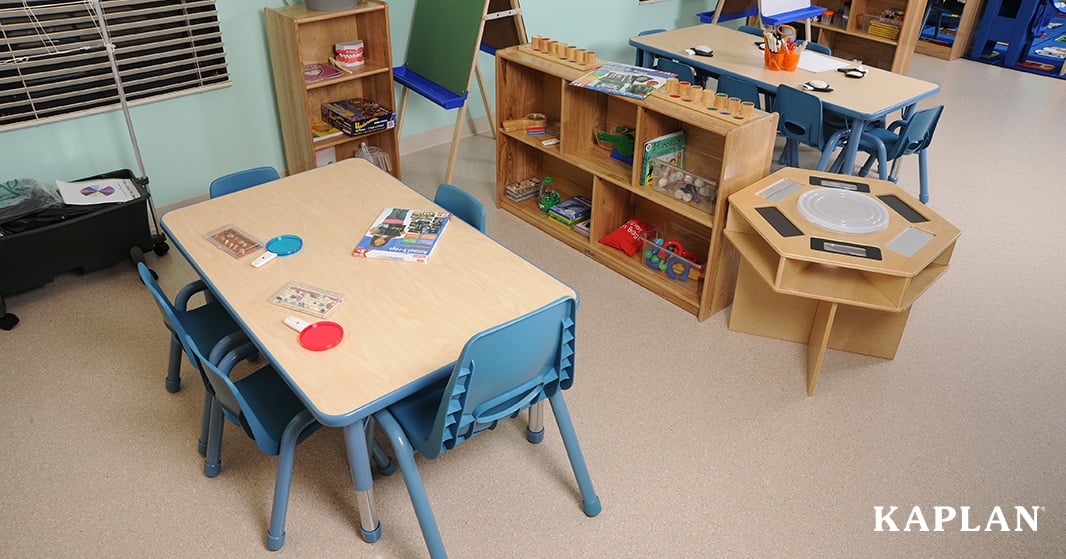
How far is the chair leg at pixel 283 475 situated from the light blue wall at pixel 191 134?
7.95ft

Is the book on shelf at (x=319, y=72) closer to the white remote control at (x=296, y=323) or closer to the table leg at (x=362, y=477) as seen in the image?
the white remote control at (x=296, y=323)

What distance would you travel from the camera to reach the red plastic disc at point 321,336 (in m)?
2.07

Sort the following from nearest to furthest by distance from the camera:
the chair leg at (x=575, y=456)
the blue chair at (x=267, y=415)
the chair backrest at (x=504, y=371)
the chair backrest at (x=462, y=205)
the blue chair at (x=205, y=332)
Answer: the chair backrest at (x=504, y=371), the blue chair at (x=267, y=415), the chair leg at (x=575, y=456), the blue chair at (x=205, y=332), the chair backrest at (x=462, y=205)

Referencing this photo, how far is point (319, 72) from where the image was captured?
4219mm

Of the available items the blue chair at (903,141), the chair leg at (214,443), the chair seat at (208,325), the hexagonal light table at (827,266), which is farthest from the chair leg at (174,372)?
the blue chair at (903,141)

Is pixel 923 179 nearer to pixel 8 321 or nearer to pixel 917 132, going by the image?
pixel 917 132

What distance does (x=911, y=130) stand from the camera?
4004mm

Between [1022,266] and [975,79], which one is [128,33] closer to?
[1022,266]

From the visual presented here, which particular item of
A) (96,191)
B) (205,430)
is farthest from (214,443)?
(96,191)

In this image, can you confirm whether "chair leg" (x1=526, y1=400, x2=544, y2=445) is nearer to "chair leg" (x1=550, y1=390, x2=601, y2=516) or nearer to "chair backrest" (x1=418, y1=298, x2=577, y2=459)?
"chair leg" (x1=550, y1=390, x2=601, y2=516)

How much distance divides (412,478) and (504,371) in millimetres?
414

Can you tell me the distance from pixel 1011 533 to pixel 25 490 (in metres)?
3.24

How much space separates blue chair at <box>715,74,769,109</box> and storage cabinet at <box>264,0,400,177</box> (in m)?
1.87

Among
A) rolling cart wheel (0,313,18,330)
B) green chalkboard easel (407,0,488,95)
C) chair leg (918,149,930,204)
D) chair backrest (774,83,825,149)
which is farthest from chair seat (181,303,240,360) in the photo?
chair leg (918,149,930,204)
